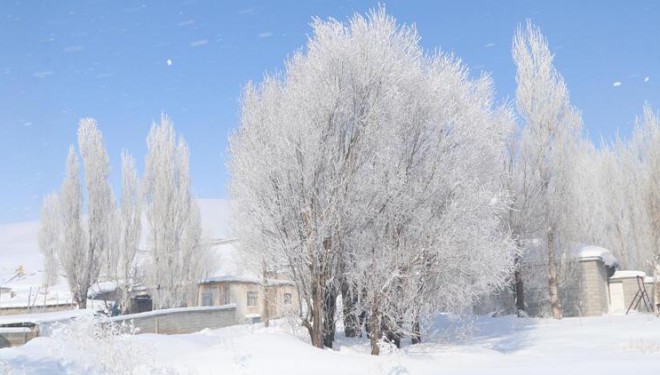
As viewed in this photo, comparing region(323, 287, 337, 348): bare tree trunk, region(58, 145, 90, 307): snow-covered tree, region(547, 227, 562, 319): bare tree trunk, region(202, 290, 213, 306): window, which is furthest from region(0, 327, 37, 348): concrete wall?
region(547, 227, 562, 319): bare tree trunk

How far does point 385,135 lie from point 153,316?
12.5 metres

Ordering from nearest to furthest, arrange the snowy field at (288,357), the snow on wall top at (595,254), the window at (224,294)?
the snowy field at (288,357) → the snow on wall top at (595,254) → the window at (224,294)

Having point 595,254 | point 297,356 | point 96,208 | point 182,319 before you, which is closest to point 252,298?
point 96,208

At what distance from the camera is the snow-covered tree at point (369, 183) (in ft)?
40.3

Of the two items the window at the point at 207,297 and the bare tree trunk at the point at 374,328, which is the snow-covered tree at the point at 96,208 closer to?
the window at the point at 207,297

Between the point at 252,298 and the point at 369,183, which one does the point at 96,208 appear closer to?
the point at 252,298

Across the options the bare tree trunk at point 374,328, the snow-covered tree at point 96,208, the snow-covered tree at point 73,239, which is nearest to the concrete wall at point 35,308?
the snow-covered tree at point 73,239

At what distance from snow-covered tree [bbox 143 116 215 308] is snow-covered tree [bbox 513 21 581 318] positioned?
16.7m

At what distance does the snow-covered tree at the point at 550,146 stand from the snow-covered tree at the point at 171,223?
16666 mm

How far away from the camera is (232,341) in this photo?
38.7 ft

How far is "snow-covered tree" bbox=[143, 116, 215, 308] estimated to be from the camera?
1120 inches

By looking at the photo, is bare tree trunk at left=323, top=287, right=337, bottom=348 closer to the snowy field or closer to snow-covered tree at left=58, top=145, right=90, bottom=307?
the snowy field

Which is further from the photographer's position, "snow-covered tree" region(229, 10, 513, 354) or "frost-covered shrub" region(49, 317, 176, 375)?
"snow-covered tree" region(229, 10, 513, 354)

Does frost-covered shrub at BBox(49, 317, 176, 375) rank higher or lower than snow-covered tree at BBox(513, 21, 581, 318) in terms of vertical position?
lower
